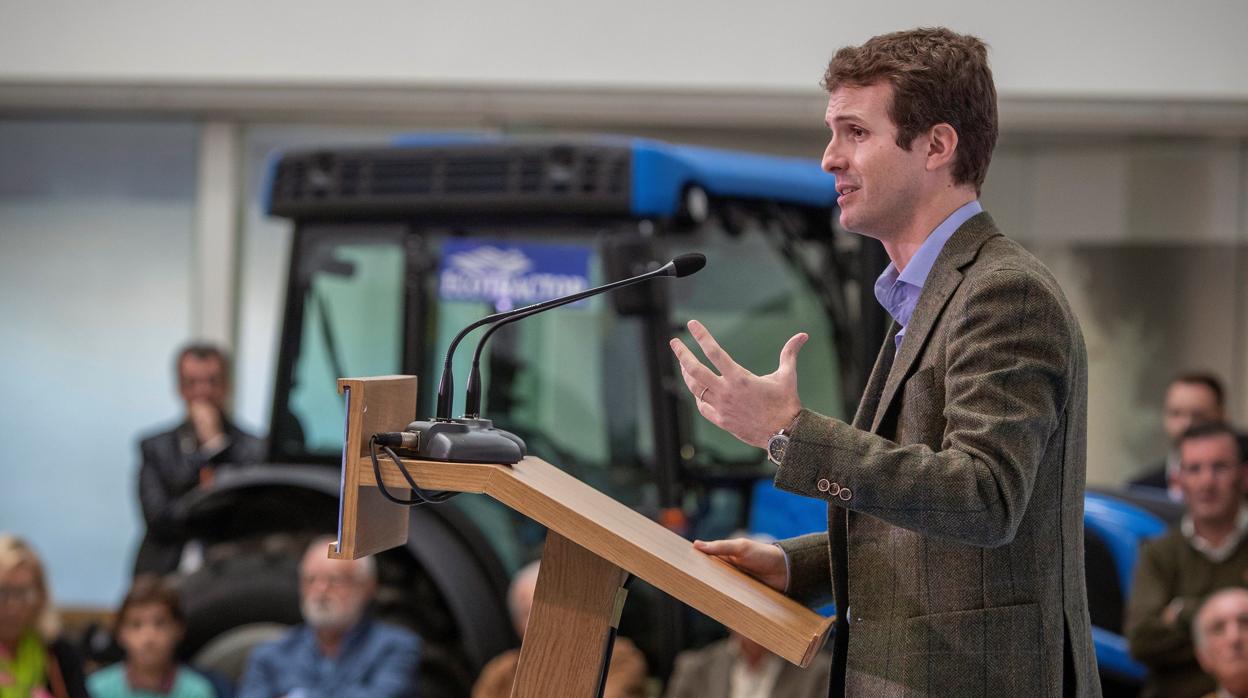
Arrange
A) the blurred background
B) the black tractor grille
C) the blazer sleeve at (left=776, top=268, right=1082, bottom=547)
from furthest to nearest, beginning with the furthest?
the blurred background → the black tractor grille → the blazer sleeve at (left=776, top=268, right=1082, bottom=547)

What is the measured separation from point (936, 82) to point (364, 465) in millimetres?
619

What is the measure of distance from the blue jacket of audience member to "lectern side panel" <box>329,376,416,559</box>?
2217 millimetres

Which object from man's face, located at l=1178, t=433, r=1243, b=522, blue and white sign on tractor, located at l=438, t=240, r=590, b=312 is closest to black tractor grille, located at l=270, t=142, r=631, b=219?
blue and white sign on tractor, located at l=438, t=240, r=590, b=312

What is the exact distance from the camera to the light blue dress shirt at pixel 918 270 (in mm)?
1405

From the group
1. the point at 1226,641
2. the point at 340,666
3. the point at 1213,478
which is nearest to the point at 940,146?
the point at 1226,641

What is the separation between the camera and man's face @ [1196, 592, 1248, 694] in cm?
309

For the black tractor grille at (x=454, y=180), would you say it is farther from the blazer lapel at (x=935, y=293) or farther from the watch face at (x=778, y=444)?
the watch face at (x=778, y=444)

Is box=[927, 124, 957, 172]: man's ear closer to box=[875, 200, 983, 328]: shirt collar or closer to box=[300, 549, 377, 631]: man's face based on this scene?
box=[875, 200, 983, 328]: shirt collar

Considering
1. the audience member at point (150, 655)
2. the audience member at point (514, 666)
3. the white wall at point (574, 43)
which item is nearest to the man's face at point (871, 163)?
the audience member at point (514, 666)

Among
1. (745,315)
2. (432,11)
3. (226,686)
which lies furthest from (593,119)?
(226,686)

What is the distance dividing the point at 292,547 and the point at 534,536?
654 millimetres

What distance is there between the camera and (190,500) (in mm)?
4094

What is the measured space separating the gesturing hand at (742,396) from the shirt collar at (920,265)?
0.67 feet

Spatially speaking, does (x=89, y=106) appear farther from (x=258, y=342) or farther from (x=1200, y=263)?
(x=1200, y=263)
